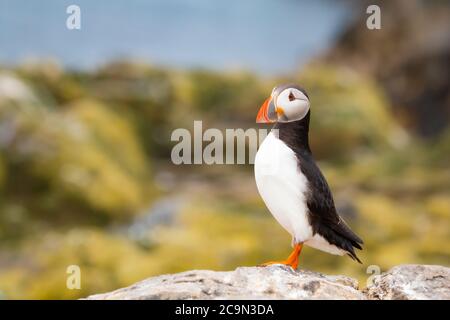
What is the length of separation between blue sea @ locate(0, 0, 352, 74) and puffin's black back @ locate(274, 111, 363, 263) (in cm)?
612

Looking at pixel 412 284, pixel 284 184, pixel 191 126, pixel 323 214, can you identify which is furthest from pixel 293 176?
pixel 191 126

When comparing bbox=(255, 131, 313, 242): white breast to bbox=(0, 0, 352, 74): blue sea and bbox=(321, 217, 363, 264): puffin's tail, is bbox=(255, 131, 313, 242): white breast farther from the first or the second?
bbox=(0, 0, 352, 74): blue sea

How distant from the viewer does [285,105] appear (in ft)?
8.05

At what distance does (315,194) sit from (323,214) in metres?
0.08

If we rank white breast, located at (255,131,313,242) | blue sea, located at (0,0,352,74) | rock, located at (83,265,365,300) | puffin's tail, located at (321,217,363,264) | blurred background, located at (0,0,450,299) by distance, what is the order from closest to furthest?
rock, located at (83,265,365,300), white breast, located at (255,131,313,242), puffin's tail, located at (321,217,363,264), blurred background, located at (0,0,450,299), blue sea, located at (0,0,352,74)

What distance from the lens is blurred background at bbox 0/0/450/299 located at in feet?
20.5

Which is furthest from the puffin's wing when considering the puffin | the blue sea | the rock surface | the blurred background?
the blue sea

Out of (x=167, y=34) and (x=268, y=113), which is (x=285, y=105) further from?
(x=167, y=34)

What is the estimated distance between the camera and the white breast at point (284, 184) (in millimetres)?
2428

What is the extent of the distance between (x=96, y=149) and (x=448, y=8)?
213 inches
